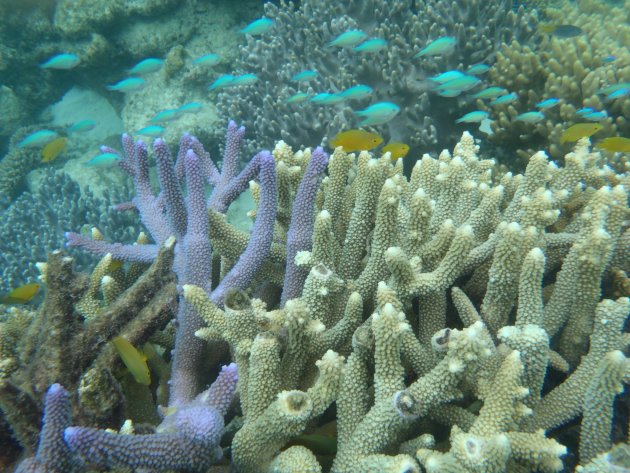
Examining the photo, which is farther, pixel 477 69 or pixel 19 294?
pixel 477 69

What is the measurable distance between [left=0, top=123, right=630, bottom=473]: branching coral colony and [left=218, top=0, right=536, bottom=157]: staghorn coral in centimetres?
354

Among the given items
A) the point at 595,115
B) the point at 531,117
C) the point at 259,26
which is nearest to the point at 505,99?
the point at 531,117

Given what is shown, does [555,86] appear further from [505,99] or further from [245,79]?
[245,79]

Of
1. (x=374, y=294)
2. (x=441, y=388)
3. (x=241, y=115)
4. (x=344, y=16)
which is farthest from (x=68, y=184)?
(x=441, y=388)

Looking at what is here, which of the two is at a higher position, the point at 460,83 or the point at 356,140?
the point at 460,83

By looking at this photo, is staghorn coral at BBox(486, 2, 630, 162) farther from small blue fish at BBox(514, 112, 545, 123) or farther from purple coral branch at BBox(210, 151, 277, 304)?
purple coral branch at BBox(210, 151, 277, 304)

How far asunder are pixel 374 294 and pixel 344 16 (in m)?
6.07

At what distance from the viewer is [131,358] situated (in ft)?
6.71

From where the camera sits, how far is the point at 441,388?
5.30 ft

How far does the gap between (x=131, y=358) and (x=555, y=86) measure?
6.07 meters

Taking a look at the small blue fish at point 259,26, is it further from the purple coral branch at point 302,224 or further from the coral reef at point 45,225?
the purple coral branch at point 302,224

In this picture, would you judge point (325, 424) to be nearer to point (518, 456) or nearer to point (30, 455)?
point (518, 456)

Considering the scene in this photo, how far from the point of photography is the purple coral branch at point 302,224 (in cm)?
227

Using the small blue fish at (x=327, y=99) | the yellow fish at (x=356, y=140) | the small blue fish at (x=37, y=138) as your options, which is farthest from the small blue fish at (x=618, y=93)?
the small blue fish at (x=37, y=138)
